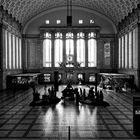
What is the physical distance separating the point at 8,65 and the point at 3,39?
3.35m

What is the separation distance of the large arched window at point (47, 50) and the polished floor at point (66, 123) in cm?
2041

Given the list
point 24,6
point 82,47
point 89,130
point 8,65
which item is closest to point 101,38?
point 82,47

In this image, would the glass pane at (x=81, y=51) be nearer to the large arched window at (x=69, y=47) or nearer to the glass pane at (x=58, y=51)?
the large arched window at (x=69, y=47)

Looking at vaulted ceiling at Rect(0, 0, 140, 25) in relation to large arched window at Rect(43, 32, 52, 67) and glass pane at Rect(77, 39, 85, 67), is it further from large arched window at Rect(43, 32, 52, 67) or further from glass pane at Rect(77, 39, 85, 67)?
glass pane at Rect(77, 39, 85, 67)

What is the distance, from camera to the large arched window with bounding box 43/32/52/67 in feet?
108

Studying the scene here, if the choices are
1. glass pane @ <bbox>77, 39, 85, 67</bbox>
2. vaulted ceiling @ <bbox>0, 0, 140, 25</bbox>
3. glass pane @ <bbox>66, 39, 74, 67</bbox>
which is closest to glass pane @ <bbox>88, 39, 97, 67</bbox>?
glass pane @ <bbox>77, 39, 85, 67</bbox>

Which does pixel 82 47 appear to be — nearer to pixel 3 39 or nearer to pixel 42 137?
pixel 3 39

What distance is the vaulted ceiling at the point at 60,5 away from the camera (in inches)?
→ 1001

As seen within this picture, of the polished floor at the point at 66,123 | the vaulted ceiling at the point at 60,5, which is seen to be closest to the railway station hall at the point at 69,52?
the vaulted ceiling at the point at 60,5

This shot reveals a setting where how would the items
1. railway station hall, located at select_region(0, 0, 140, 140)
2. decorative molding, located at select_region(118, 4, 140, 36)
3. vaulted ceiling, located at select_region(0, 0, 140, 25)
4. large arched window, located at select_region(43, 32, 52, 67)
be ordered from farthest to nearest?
1. large arched window, located at select_region(43, 32, 52, 67)
2. vaulted ceiling, located at select_region(0, 0, 140, 25)
3. decorative molding, located at select_region(118, 4, 140, 36)
4. railway station hall, located at select_region(0, 0, 140, 140)

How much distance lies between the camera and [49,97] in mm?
14750

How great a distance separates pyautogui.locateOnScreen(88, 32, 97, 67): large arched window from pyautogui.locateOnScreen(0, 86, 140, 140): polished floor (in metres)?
20.4

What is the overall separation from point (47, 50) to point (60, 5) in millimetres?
7133

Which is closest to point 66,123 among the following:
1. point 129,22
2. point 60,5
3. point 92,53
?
point 129,22
